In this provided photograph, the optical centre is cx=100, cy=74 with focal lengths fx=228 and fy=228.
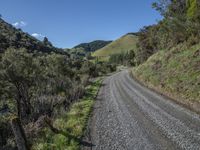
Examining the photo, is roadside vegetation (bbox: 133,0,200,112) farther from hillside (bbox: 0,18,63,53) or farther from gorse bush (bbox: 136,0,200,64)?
hillside (bbox: 0,18,63,53)

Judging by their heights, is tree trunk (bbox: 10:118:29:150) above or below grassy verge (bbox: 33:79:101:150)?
above

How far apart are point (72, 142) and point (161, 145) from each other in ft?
13.4

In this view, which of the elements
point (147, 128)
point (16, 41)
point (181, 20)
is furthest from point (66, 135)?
point (16, 41)

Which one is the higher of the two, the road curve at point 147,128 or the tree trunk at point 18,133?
the tree trunk at point 18,133

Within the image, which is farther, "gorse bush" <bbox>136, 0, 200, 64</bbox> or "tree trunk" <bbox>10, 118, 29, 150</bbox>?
"gorse bush" <bbox>136, 0, 200, 64</bbox>

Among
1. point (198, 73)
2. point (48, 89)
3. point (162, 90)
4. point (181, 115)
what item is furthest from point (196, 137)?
point (48, 89)

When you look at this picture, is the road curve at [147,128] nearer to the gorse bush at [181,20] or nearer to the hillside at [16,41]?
the gorse bush at [181,20]

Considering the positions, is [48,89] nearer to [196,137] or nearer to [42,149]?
[42,149]

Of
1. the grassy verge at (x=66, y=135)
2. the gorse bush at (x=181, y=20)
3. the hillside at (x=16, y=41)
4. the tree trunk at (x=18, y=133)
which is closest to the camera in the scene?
the tree trunk at (x=18, y=133)

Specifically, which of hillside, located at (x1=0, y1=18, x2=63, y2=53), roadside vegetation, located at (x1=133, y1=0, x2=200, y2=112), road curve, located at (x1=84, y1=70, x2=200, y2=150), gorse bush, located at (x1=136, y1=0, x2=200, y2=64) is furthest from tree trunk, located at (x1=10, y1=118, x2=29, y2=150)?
Answer: hillside, located at (x1=0, y1=18, x2=63, y2=53)

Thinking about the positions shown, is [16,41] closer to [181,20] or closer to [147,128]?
[181,20]

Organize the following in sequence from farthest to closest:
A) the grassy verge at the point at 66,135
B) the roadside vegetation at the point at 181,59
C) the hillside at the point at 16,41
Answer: the hillside at the point at 16,41, the roadside vegetation at the point at 181,59, the grassy verge at the point at 66,135

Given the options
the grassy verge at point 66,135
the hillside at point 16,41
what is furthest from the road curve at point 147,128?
the hillside at point 16,41

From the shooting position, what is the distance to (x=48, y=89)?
30891mm
